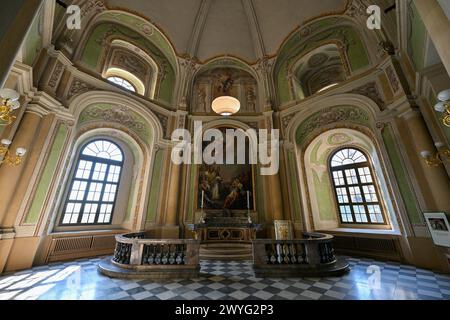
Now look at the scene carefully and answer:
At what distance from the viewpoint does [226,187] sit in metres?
7.95

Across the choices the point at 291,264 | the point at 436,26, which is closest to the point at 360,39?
the point at 436,26

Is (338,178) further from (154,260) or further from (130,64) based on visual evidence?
(130,64)

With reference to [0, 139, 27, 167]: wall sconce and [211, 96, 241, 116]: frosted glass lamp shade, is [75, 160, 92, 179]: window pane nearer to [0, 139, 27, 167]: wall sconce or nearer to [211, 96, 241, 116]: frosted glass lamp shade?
[0, 139, 27, 167]: wall sconce

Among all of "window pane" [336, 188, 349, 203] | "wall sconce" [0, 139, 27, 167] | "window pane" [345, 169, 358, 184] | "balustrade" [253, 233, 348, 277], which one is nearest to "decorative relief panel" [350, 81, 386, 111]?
"window pane" [345, 169, 358, 184]

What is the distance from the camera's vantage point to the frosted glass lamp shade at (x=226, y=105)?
9.32 meters

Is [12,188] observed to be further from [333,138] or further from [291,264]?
[333,138]

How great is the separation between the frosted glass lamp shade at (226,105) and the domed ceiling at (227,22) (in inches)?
97.3

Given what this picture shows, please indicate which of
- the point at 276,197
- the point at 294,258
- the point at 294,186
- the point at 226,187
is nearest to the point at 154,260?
the point at 294,258

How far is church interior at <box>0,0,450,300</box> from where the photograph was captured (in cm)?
382

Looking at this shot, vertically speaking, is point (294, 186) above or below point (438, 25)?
below

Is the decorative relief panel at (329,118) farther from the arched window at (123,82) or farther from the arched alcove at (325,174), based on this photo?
the arched window at (123,82)

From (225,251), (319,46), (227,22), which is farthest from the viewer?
(227,22)

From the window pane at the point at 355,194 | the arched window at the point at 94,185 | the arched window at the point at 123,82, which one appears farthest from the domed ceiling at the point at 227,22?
the window pane at the point at 355,194

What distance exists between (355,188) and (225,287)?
7126mm
